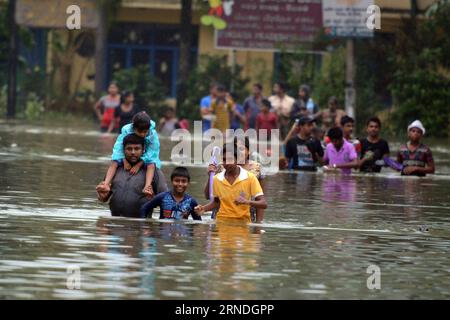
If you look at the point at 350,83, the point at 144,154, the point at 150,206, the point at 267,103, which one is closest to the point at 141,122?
the point at 144,154

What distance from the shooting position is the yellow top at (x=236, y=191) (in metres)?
16.1

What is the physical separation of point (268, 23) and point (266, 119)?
38.2 feet

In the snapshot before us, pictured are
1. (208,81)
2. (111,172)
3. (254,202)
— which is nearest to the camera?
(254,202)

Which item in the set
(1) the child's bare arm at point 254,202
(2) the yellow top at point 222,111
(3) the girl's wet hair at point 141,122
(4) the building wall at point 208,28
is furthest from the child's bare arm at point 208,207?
(4) the building wall at point 208,28

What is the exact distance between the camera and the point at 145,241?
14922 millimetres

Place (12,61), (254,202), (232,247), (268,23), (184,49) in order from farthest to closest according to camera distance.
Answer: (184,49)
(12,61)
(268,23)
(254,202)
(232,247)

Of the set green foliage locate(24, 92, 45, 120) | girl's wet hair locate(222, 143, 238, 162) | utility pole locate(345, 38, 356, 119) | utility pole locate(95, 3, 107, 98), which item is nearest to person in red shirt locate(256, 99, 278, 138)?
utility pole locate(345, 38, 356, 119)

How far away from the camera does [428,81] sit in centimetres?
4228

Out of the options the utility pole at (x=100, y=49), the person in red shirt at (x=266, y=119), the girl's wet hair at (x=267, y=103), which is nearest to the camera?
the person in red shirt at (x=266, y=119)

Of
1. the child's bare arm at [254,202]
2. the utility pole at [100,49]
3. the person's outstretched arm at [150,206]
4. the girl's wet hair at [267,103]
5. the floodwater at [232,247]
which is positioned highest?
the utility pole at [100,49]

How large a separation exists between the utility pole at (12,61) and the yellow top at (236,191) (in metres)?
31.6

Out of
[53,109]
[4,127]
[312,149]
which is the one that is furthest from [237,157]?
[53,109]

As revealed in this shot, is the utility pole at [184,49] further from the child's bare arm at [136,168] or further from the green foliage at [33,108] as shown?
the child's bare arm at [136,168]

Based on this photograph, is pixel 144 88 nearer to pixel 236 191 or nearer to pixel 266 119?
pixel 266 119
